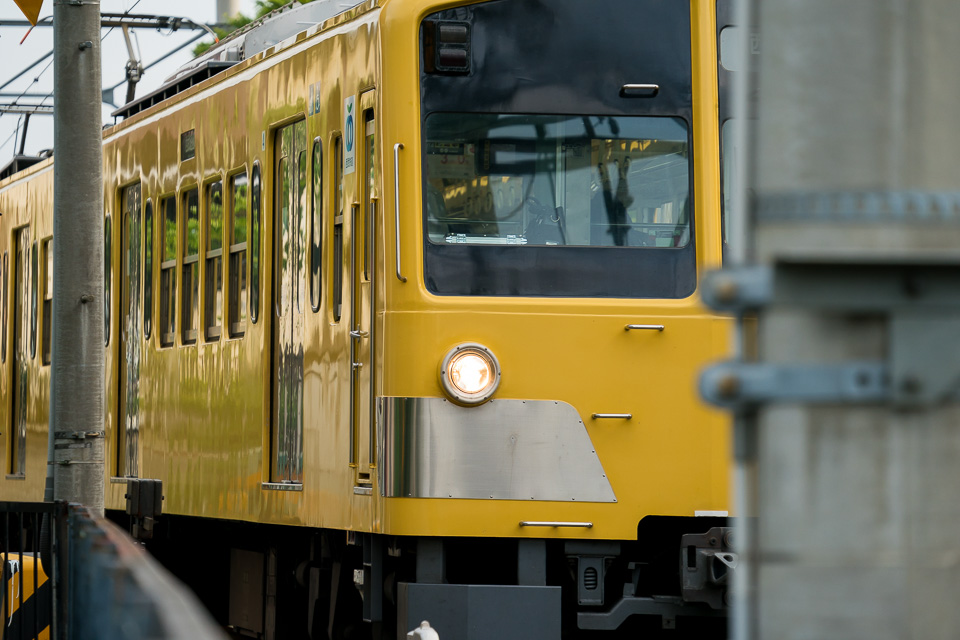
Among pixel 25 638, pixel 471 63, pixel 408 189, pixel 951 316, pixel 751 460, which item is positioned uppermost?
pixel 471 63

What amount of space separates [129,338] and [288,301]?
316cm

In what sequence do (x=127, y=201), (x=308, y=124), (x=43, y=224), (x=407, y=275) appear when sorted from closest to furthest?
(x=407, y=275), (x=308, y=124), (x=127, y=201), (x=43, y=224)

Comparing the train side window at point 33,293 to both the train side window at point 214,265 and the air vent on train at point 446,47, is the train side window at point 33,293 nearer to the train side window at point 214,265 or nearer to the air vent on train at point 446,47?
the train side window at point 214,265

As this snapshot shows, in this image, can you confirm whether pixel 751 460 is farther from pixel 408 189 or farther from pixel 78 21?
pixel 78 21

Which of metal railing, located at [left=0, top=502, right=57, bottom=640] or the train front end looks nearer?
the train front end

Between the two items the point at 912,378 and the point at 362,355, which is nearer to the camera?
the point at 912,378

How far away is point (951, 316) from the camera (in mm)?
2217

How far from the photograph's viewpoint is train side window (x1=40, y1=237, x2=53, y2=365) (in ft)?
46.6

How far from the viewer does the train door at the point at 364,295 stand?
24.7ft

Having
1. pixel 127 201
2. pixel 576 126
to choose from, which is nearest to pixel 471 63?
pixel 576 126

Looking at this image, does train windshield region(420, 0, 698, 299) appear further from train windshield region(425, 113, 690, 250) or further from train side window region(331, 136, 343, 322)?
train side window region(331, 136, 343, 322)

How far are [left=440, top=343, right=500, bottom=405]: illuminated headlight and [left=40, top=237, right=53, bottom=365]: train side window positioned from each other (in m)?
7.69

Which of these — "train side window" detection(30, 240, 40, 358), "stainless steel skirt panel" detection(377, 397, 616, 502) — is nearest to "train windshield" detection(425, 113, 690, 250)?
"stainless steel skirt panel" detection(377, 397, 616, 502)

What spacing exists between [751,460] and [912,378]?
23 cm
